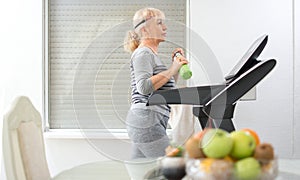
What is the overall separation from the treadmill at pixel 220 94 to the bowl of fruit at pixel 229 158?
2.04 ft

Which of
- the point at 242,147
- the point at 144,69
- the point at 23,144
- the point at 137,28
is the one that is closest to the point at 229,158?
the point at 242,147

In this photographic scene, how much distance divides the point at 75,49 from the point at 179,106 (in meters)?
1.80

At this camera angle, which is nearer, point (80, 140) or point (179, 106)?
point (179, 106)

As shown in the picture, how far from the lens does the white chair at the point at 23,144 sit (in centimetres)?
180

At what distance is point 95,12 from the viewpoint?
3379 millimetres

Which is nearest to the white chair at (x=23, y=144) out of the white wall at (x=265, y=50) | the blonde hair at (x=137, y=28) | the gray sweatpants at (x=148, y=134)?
the gray sweatpants at (x=148, y=134)

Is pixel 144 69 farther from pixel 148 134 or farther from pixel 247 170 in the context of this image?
pixel 247 170

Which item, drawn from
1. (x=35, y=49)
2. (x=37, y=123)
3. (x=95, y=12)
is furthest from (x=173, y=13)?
(x=37, y=123)

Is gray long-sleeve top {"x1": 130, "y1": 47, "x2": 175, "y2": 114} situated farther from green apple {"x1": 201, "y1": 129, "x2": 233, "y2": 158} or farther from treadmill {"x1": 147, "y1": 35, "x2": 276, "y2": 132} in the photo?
green apple {"x1": 201, "y1": 129, "x2": 233, "y2": 158}

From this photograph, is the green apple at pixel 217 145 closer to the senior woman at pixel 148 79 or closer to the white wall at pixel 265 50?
the senior woman at pixel 148 79

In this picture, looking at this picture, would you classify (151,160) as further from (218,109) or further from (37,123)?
(37,123)

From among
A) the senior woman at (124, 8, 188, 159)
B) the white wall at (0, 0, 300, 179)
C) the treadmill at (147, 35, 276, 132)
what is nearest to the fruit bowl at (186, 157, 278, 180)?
the senior woman at (124, 8, 188, 159)

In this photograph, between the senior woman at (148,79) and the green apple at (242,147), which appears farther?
the senior woman at (148,79)

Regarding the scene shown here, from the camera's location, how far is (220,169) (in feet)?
3.17
